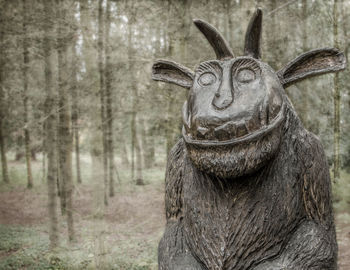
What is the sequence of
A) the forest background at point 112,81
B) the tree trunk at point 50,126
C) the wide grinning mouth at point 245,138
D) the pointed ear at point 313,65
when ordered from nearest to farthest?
the wide grinning mouth at point 245,138, the pointed ear at point 313,65, the forest background at point 112,81, the tree trunk at point 50,126

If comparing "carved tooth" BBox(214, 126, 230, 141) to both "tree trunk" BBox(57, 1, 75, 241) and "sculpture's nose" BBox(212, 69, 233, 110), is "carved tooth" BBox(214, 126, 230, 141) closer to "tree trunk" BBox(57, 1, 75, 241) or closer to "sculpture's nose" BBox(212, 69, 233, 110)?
"sculpture's nose" BBox(212, 69, 233, 110)

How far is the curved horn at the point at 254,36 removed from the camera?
1.63m

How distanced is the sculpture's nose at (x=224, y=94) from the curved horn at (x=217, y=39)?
9.7 inches

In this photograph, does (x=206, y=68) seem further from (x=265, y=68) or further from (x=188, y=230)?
(x=188, y=230)

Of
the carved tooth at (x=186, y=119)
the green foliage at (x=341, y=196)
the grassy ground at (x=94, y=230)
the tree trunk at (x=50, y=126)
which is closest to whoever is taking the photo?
the carved tooth at (x=186, y=119)

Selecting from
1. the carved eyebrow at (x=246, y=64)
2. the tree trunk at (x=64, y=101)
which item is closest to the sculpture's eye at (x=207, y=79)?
the carved eyebrow at (x=246, y=64)

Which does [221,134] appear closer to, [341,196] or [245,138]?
[245,138]

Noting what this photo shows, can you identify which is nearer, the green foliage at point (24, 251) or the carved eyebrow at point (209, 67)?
the carved eyebrow at point (209, 67)

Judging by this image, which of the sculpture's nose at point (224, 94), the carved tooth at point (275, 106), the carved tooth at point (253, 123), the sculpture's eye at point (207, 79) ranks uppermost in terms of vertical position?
the sculpture's eye at point (207, 79)

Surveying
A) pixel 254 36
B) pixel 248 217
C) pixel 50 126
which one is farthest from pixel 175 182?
pixel 50 126

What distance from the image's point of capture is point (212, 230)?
160 centimetres

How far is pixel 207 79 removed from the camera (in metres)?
1.58

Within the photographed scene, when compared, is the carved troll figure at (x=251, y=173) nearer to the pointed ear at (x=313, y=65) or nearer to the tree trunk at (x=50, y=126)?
the pointed ear at (x=313, y=65)

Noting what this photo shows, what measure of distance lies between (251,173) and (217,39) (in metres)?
0.72
